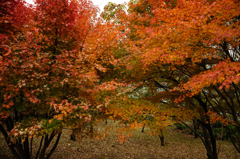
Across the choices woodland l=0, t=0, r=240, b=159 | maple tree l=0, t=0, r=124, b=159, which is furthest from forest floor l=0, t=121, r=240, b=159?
woodland l=0, t=0, r=240, b=159

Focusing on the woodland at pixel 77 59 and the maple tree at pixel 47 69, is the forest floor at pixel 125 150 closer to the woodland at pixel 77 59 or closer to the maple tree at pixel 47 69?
the maple tree at pixel 47 69

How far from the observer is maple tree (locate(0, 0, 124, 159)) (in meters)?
3.48

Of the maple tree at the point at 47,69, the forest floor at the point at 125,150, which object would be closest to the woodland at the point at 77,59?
the maple tree at the point at 47,69

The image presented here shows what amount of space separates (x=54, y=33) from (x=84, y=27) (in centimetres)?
134

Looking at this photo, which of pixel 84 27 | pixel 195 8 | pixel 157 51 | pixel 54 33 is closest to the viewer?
pixel 195 8

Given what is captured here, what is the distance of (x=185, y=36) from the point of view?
425cm

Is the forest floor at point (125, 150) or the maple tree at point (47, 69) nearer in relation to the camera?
the maple tree at point (47, 69)

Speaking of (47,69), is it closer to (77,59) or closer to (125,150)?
(77,59)

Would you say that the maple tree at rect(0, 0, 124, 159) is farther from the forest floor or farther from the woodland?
the forest floor

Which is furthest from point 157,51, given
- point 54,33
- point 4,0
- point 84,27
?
point 4,0

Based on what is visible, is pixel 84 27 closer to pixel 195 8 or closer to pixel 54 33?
pixel 54 33

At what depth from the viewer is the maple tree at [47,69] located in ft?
11.4

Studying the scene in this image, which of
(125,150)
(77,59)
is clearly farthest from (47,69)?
(125,150)

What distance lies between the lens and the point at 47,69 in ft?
13.5
